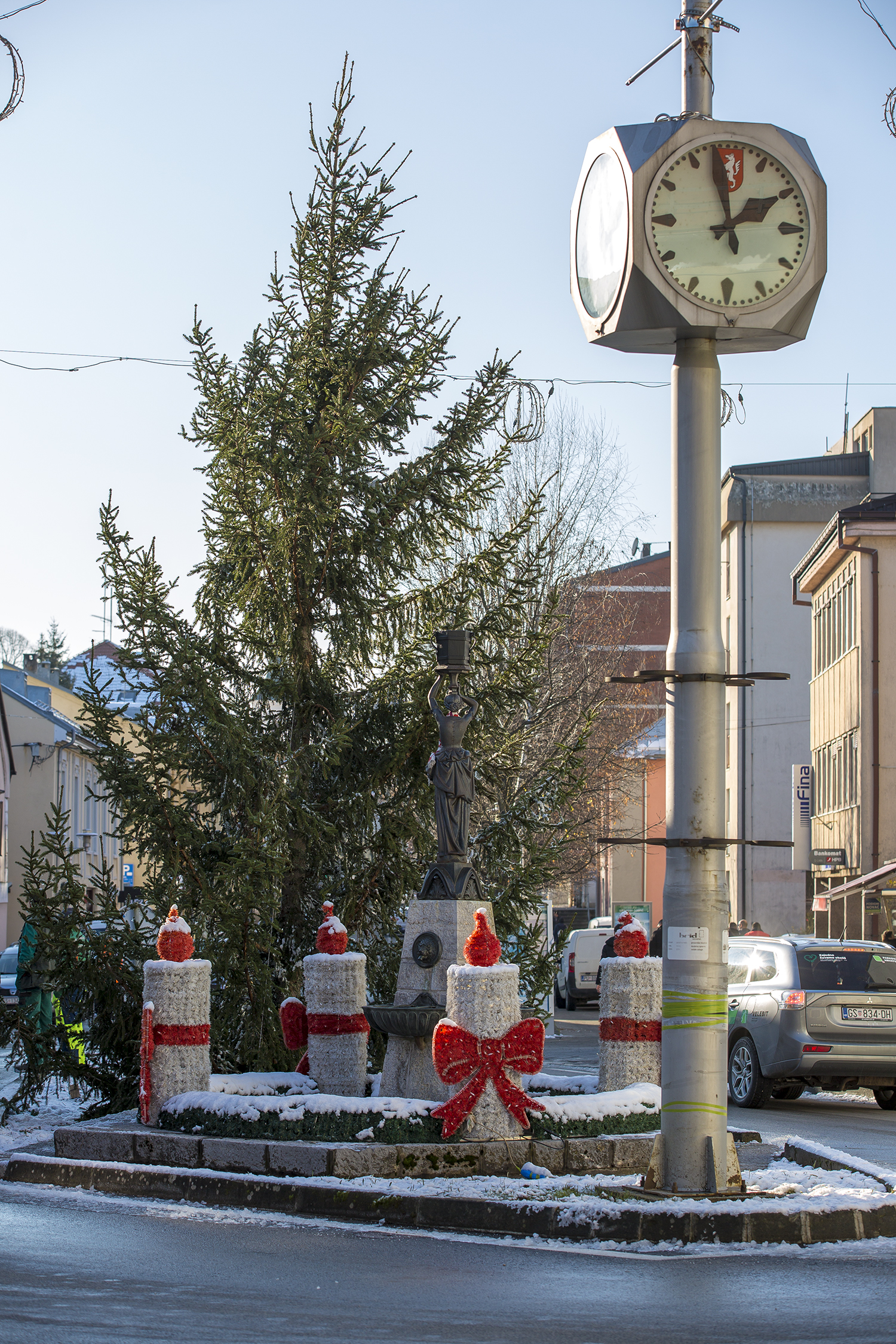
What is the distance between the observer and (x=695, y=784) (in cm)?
852

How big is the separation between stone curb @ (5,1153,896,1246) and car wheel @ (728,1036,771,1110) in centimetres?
771

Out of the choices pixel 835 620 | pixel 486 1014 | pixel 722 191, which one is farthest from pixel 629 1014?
pixel 835 620

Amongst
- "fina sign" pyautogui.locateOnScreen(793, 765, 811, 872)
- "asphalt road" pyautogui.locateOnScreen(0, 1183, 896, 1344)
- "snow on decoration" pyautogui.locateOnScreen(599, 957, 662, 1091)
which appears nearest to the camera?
"asphalt road" pyautogui.locateOnScreen(0, 1183, 896, 1344)

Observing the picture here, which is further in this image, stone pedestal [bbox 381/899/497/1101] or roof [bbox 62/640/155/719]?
roof [bbox 62/640/155/719]

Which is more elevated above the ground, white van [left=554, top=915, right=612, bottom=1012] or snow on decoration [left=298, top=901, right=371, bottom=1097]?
snow on decoration [left=298, top=901, right=371, bottom=1097]

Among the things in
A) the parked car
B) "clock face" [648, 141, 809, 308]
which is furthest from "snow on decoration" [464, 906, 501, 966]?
the parked car

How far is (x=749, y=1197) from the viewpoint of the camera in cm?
818

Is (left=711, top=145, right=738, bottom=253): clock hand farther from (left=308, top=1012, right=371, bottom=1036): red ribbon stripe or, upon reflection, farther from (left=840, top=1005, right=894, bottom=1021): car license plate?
(left=840, top=1005, right=894, bottom=1021): car license plate

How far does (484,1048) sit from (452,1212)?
138 cm

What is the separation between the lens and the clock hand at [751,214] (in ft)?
27.7

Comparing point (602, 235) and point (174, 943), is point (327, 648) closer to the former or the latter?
point (174, 943)

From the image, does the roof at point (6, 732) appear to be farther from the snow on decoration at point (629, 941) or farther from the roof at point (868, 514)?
the snow on decoration at point (629, 941)

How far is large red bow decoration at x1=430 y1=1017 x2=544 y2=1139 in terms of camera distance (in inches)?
379

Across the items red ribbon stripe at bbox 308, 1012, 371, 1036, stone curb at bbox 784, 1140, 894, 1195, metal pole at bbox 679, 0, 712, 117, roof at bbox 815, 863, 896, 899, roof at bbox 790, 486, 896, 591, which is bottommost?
stone curb at bbox 784, 1140, 894, 1195
